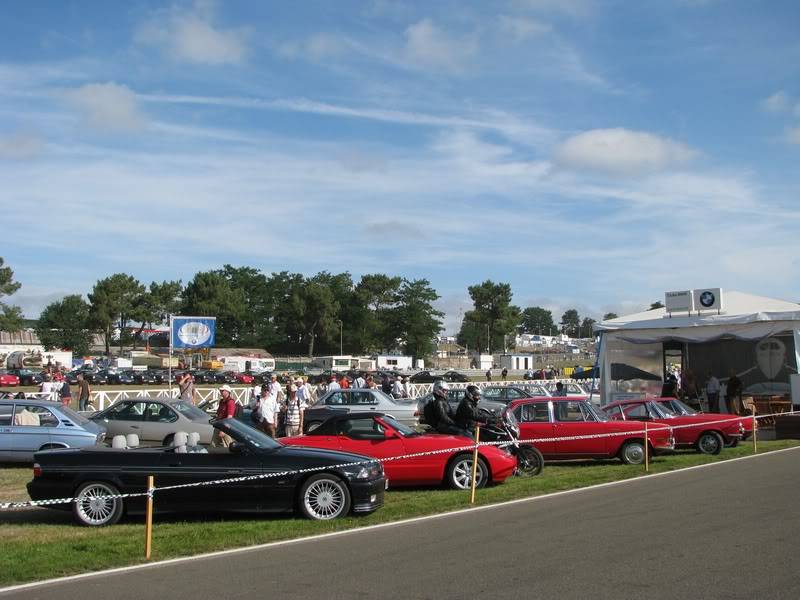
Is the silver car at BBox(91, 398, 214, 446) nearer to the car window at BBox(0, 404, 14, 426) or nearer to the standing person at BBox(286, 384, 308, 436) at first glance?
the standing person at BBox(286, 384, 308, 436)

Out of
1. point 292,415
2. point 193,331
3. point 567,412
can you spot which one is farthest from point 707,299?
point 193,331

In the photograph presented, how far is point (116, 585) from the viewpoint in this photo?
24.6 ft

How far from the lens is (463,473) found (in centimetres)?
A: 1345

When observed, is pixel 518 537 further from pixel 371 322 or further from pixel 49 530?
pixel 371 322

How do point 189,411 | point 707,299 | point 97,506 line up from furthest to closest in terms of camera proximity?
1. point 707,299
2. point 189,411
3. point 97,506

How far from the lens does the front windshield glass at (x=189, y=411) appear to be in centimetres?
1972

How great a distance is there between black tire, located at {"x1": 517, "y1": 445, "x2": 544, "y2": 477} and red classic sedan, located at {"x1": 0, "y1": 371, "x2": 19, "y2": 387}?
5653 centimetres

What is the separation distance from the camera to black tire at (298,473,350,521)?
1056cm

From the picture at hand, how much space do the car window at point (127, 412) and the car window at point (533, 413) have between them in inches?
338

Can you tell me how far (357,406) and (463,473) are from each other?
12127mm

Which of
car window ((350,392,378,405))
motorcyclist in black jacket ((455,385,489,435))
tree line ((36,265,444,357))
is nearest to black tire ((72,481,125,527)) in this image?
motorcyclist in black jacket ((455,385,489,435))

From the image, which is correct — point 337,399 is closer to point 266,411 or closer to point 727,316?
point 266,411

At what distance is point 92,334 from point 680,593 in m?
130

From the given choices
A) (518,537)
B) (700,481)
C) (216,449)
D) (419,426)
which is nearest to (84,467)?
(216,449)
